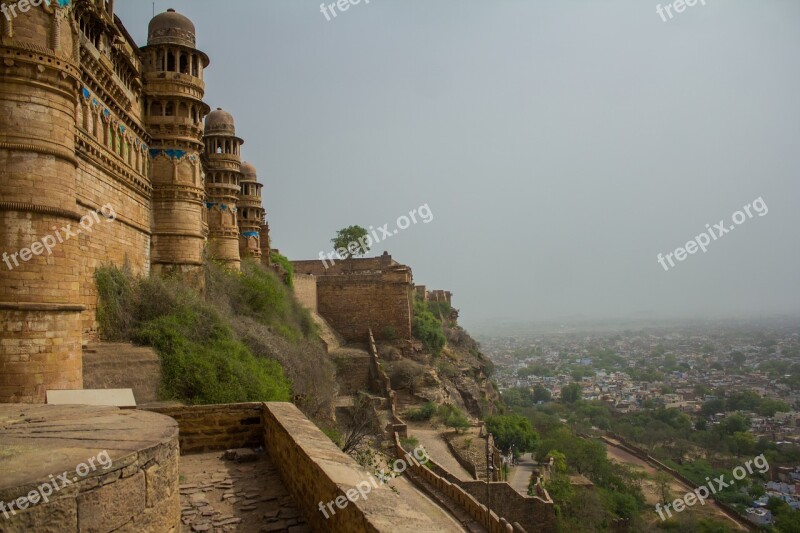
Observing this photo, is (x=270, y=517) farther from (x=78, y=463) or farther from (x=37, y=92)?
(x=37, y=92)

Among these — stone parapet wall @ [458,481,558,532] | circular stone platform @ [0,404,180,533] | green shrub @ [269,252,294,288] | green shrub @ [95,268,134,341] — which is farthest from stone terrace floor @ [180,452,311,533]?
green shrub @ [269,252,294,288]

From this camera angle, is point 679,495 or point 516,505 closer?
point 516,505

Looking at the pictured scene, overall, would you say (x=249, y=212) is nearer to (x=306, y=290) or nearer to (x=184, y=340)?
(x=306, y=290)

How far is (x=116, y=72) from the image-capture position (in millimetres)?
13688

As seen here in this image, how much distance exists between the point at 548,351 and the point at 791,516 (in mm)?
126911

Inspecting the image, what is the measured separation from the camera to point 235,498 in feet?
15.5

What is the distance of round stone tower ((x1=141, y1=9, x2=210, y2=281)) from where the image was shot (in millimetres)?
15570

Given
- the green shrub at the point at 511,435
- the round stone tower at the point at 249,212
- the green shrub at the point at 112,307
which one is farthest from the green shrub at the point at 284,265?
the green shrub at the point at 112,307

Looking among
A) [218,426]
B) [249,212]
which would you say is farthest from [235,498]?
[249,212]

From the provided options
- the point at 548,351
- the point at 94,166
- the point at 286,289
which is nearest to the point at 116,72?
the point at 94,166

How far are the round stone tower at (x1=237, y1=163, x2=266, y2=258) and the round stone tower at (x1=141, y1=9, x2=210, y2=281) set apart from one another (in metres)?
10.4

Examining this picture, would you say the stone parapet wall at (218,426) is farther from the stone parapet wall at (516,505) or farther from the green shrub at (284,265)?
the green shrub at (284,265)

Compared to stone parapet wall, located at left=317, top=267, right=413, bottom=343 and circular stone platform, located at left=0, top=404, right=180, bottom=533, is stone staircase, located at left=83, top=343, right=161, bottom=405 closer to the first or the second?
circular stone platform, located at left=0, top=404, right=180, bottom=533

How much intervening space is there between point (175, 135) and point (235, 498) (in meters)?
13.5
